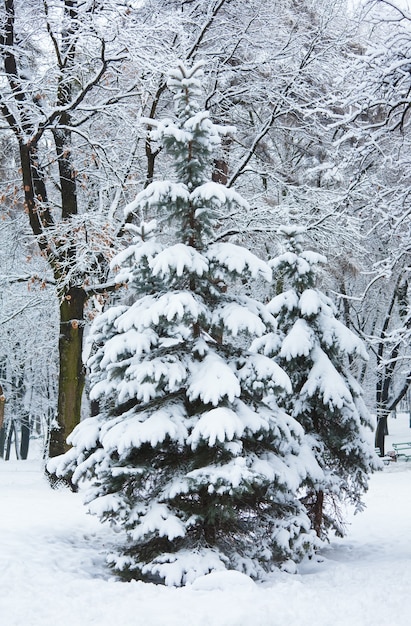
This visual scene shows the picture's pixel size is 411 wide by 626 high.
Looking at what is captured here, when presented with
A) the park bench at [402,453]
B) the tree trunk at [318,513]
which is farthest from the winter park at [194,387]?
the park bench at [402,453]

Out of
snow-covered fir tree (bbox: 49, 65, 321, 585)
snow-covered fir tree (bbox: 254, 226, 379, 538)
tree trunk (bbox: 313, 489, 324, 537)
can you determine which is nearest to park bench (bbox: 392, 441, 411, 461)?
snow-covered fir tree (bbox: 254, 226, 379, 538)

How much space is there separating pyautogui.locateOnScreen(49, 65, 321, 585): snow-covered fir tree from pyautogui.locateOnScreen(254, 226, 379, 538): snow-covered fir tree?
108cm

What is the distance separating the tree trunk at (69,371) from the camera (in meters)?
13.2

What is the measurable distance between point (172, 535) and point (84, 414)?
937 inches

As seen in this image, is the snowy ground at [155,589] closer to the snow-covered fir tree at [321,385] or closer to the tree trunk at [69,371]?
the snow-covered fir tree at [321,385]

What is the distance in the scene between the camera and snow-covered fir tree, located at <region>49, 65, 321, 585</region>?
7.46 metres

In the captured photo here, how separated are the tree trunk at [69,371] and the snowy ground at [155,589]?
242cm

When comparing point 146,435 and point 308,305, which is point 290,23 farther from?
point 146,435

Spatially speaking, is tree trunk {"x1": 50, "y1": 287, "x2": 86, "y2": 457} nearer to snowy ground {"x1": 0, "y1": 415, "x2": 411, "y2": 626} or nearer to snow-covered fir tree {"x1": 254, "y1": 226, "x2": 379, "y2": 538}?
snowy ground {"x1": 0, "y1": 415, "x2": 411, "y2": 626}

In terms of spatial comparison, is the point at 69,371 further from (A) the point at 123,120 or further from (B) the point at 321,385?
(B) the point at 321,385

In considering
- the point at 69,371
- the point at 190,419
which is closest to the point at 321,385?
the point at 190,419

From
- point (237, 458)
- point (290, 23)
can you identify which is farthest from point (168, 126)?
point (290, 23)

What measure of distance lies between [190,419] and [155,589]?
2.00 m

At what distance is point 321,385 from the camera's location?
9883 millimetres
